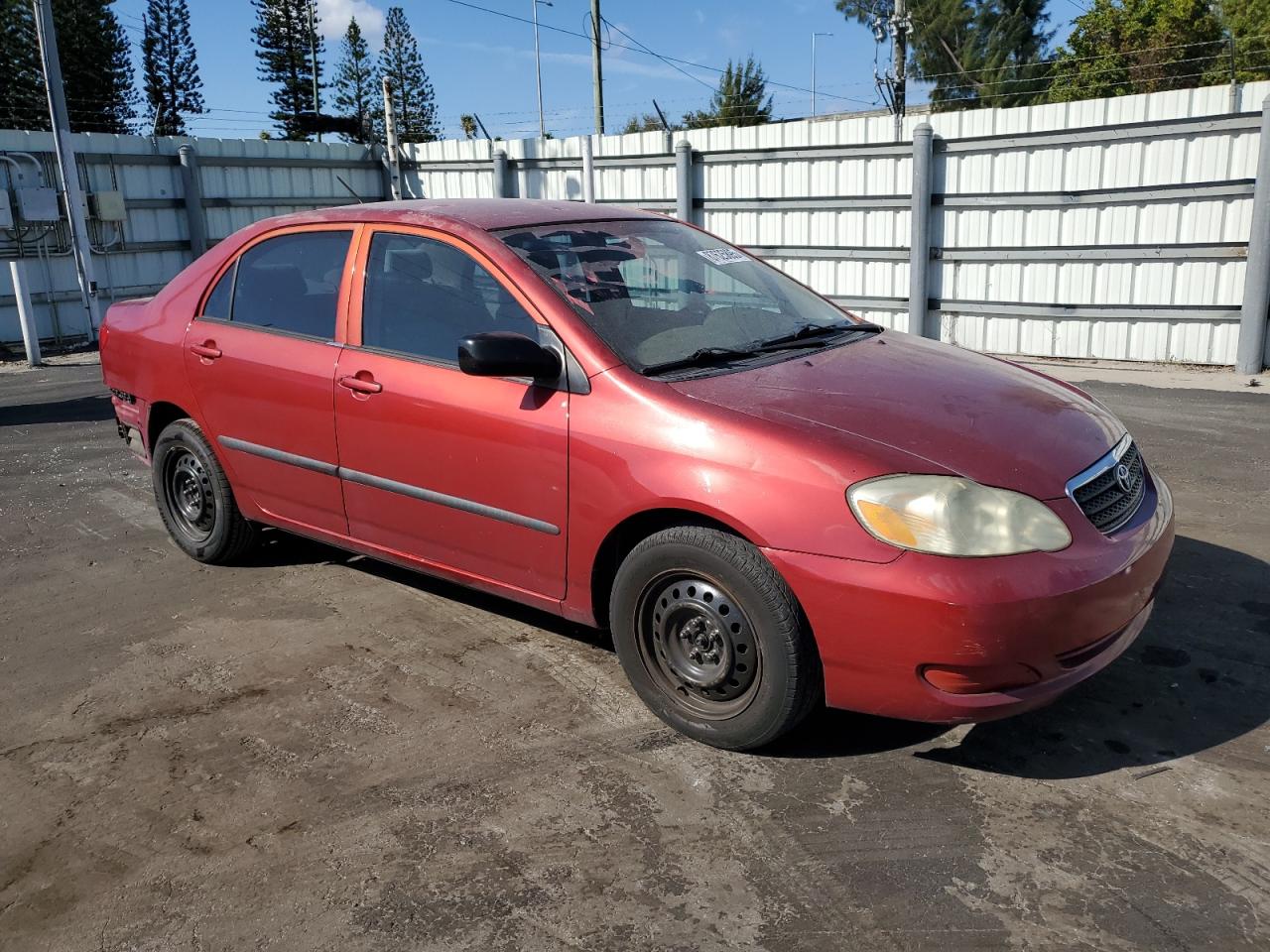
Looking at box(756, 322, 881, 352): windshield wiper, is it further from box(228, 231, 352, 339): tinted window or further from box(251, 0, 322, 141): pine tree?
box(251, 0, 322, 141): pine tree

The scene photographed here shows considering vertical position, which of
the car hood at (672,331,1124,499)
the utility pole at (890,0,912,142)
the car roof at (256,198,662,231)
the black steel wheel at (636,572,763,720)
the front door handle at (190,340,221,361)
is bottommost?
the black steel wheel at (636,572,763,720)

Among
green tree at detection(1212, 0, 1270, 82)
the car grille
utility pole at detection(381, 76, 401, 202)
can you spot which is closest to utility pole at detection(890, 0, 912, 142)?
utility pole at detection(381, 76, 401, 202)

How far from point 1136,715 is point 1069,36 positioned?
1587 inches

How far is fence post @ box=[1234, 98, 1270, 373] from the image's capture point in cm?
959

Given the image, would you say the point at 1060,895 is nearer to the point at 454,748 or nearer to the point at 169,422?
the point at 454,748

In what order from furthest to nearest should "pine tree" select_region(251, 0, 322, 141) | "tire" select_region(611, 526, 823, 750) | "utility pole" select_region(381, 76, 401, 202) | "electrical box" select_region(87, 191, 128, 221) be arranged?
"pine tree" select_region(251, 0, 322, 141) < "utility pole" select_region(381, 76, 401, 202) < "electrical box" select_region(87, 191, 128, 221) < "tire" select_region(611, 526, 823, 750)

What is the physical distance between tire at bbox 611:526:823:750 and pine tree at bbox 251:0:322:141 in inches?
1971

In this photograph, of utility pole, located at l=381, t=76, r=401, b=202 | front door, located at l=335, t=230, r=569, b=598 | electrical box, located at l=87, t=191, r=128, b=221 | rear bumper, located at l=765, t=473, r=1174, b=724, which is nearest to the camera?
rear bumper, located at l=765, t=473, r=1174, b=724

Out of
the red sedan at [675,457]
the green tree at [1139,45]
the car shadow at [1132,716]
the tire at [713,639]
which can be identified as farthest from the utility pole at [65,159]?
the green tree at [1139,45]

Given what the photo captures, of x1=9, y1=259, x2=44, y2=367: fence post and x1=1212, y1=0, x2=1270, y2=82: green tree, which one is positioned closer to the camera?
x1=9, y1=259, x2=44, y2=367: fence post

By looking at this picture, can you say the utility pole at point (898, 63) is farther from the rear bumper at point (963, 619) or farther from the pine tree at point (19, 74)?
the pine tree at point (19, 74)

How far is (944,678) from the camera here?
288cm

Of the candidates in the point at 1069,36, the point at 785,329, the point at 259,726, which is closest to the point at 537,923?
the point at 259,726

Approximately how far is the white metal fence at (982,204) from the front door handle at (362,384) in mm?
8984
